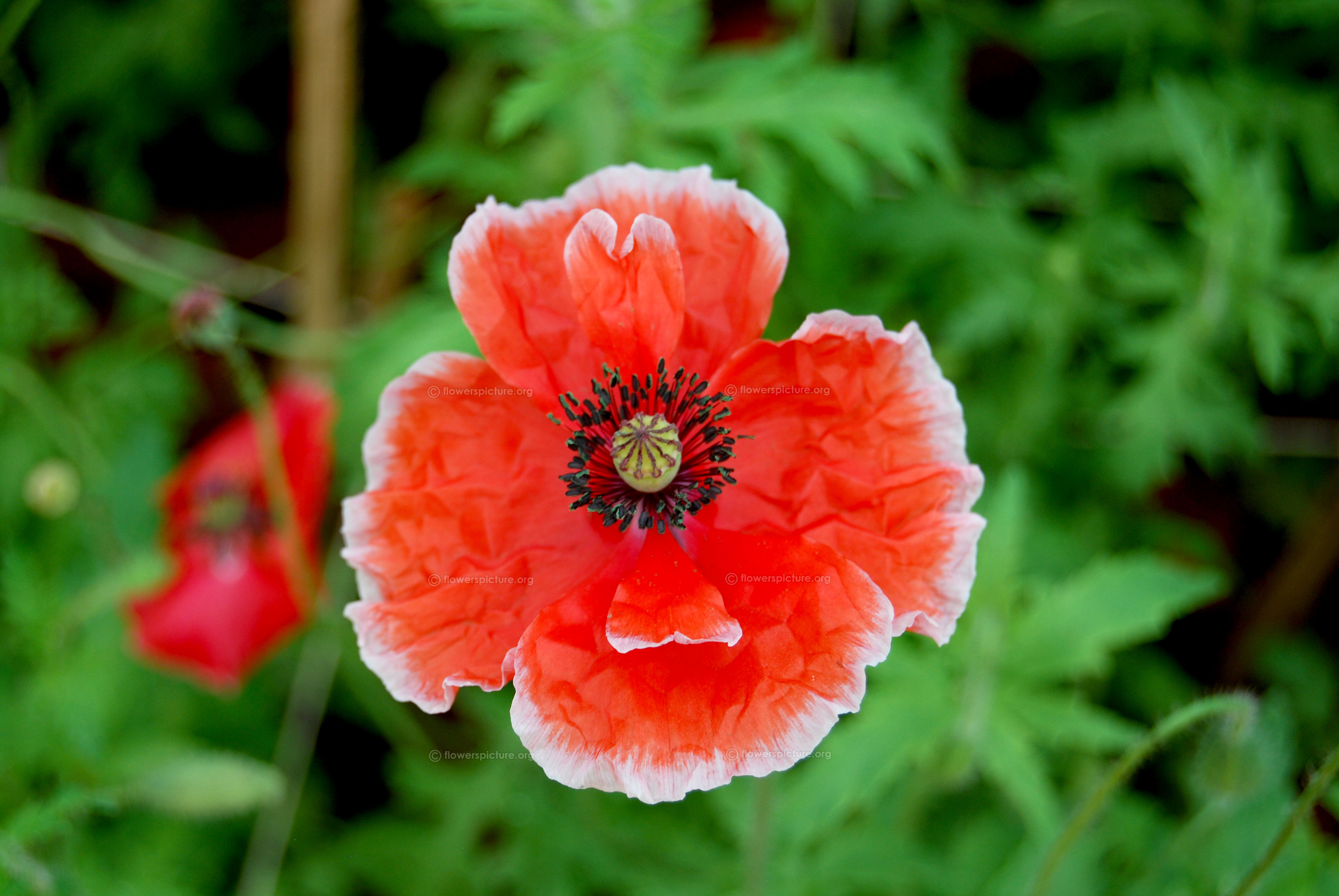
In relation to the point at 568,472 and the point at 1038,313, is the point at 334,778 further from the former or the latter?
the point at 1038,313

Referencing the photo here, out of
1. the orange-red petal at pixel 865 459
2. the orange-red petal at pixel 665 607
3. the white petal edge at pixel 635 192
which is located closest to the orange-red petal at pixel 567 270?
the white petal edge at pixel 635 192

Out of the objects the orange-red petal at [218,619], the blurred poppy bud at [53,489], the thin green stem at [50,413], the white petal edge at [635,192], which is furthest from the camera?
the orange-red petal at [218,619]

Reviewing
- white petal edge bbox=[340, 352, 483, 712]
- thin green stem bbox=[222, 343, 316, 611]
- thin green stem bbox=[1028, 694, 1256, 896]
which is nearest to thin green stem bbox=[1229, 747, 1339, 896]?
thin green stem bbox=[1028, 694, 1256, 896]

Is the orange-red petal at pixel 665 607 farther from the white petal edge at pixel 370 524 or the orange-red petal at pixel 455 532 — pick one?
the white petal edge at pixel 370 524

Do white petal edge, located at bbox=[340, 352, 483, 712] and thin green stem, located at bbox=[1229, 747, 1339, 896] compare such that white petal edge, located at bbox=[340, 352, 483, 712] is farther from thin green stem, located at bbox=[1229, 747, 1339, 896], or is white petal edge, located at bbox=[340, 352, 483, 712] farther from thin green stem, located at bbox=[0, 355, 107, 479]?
thin green stem, located at bbox=[0, 355, 107, 479]

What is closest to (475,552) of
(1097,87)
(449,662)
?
(449,662)

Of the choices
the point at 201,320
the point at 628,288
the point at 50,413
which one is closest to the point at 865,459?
the point at 628,288
